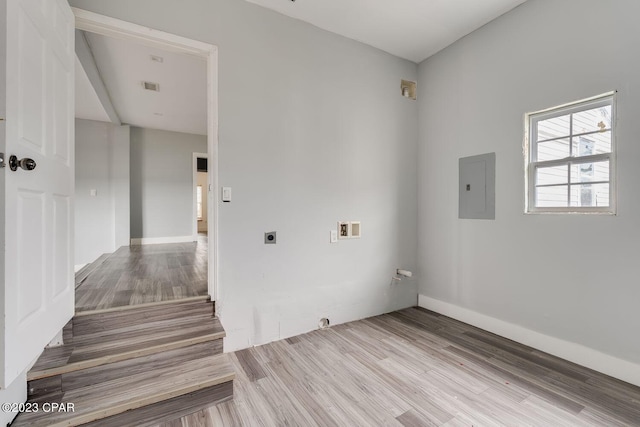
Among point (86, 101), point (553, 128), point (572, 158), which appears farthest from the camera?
point (86, 101)

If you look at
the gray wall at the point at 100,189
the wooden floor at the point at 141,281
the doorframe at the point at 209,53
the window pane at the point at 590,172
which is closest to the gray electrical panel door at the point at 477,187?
the window pane at the point at 590,172

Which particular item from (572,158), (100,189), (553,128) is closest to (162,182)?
(100,189)

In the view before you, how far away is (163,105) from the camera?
15.1 feet

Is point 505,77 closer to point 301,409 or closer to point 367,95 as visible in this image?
point 367,95

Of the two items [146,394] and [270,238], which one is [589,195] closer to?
[270,238]

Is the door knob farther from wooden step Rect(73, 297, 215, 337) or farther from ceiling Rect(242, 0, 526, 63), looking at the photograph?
ceiling Rect(242, 0, 526, 63)

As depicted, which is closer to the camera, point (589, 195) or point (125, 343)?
point (125, 343)

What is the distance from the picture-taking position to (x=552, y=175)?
234cm

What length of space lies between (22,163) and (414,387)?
2466 millimetres

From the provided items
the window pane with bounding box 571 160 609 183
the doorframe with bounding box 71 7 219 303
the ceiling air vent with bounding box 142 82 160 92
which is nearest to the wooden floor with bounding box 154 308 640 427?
the doorframe with bounding box 71 7 219 303

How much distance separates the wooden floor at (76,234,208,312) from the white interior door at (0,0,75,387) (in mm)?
497

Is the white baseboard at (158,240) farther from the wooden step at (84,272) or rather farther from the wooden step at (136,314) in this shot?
the wooden step at (136,314)

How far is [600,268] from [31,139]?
11.8 ft

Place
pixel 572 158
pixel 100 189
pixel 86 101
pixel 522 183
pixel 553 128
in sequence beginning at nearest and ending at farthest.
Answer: pixel 572 158, pixel 553 128, pixel 522 183, pixel 86 101, pixel 100 189
